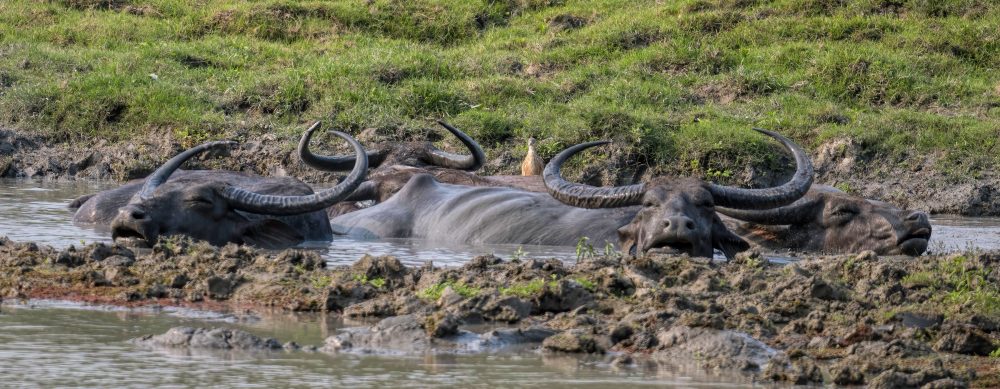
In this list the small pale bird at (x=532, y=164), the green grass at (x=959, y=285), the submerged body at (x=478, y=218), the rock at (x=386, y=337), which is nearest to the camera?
the rock at (x=386, y=337)

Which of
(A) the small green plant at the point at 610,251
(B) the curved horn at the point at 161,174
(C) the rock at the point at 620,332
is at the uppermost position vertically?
(B) the curved horn at the point at 161,174

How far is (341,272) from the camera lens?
7.27 metres

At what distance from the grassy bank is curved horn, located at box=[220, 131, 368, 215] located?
498 centimetres

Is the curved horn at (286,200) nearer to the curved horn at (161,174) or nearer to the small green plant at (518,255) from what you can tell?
the curved horn at (161,174)

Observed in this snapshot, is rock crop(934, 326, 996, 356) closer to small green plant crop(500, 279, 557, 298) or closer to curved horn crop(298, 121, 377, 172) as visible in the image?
small green plant crop(500, 279, 557, 298)

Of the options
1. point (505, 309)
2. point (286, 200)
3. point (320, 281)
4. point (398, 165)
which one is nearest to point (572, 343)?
point (505, 309)

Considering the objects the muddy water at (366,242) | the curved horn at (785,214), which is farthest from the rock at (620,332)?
the curved horn at (785,214)

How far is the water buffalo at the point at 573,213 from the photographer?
29.8ft

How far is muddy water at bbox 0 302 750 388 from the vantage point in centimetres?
497

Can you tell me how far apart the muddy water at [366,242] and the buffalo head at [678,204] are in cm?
37

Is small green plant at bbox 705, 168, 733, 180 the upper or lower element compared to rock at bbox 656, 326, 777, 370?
upper

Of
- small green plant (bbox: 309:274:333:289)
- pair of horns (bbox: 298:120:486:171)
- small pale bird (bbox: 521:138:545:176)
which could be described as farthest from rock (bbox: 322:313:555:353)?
small pale bird (bbox: 521:138:545:176)

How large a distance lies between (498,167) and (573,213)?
446cm

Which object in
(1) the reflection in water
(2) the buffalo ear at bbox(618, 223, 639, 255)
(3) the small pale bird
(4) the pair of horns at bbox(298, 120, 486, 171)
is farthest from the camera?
(3) the small pale bird
